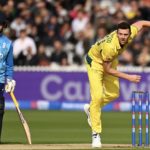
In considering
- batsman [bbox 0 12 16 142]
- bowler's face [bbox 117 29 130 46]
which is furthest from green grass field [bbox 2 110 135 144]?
bowler's face [bbox 117 29 130 46]

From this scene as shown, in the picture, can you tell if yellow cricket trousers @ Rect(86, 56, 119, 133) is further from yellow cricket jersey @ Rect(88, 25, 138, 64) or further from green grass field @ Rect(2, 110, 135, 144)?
green grass field @ Rect(2, 110, 135, 144)

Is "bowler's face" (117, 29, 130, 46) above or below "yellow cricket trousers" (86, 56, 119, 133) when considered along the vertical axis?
above

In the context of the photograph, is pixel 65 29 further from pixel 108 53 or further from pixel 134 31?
pixel 108 53

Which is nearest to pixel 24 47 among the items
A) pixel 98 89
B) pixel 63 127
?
pixel 63 127

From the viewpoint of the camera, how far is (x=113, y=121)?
16.5 metres

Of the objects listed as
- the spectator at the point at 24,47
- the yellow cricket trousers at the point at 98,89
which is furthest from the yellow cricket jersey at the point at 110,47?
the spectator at the point at 24,47

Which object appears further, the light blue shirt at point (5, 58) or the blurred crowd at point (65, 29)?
the blurred crowd at point (65, 29)

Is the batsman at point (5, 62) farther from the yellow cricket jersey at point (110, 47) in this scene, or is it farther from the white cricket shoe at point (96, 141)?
the white cricket shoe at point (96, 141)

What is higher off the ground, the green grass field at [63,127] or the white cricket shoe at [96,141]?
the white cricket shoe at [96,141]

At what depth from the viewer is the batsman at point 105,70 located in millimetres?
10906

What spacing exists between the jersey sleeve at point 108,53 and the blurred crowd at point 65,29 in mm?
8599

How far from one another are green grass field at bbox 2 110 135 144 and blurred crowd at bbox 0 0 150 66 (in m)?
1.64

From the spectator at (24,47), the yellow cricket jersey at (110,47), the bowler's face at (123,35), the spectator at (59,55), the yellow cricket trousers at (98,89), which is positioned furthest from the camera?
the spectator at (59,55)

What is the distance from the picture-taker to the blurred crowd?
19.9 m
